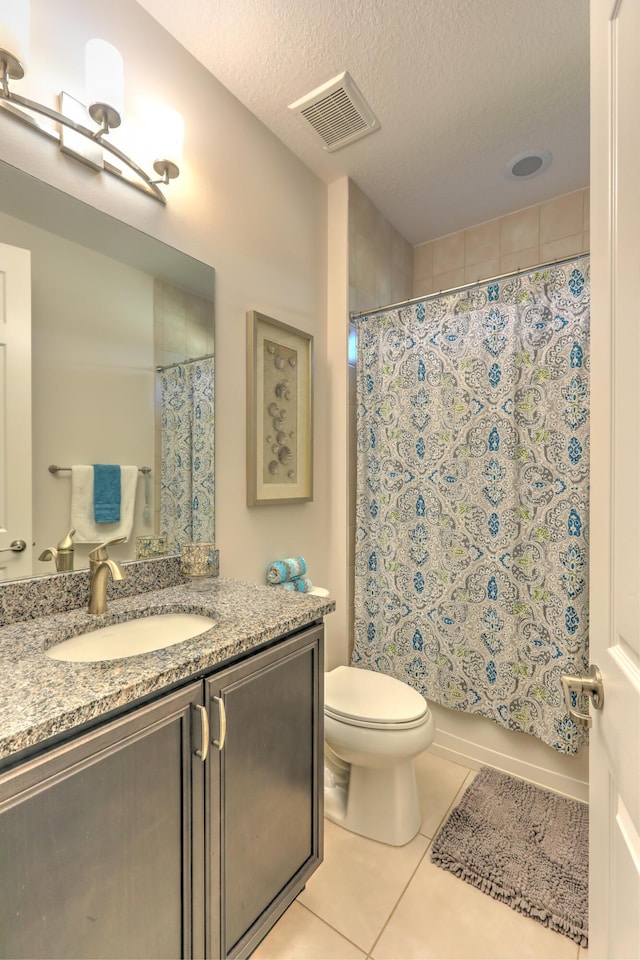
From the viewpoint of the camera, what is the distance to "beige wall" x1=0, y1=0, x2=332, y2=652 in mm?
1152

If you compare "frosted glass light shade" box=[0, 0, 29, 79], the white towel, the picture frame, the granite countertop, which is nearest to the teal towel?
the white towel

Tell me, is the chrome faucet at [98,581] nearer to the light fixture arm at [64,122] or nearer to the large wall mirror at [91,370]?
the large wall mirror at [91,370]

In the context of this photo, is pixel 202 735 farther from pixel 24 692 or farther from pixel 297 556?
pixel 297 556

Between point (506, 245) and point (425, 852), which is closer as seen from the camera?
point (425, 852)

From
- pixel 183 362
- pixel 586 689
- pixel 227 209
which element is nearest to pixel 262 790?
pixel 586 689

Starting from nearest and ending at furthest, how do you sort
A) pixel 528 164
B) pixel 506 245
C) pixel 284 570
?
pixel 284 570, pixel 528 164, pixel 506 245

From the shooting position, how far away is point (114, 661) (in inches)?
32.8

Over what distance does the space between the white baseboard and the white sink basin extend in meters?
1.41

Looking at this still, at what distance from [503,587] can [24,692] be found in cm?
164

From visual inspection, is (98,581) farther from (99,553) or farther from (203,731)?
(203,731)

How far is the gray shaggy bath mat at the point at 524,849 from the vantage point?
125 centimetres

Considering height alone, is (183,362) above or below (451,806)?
above

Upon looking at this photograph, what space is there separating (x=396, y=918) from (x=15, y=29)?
249 cm

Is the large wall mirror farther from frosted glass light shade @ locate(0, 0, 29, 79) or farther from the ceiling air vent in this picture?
the ceiling air vent
